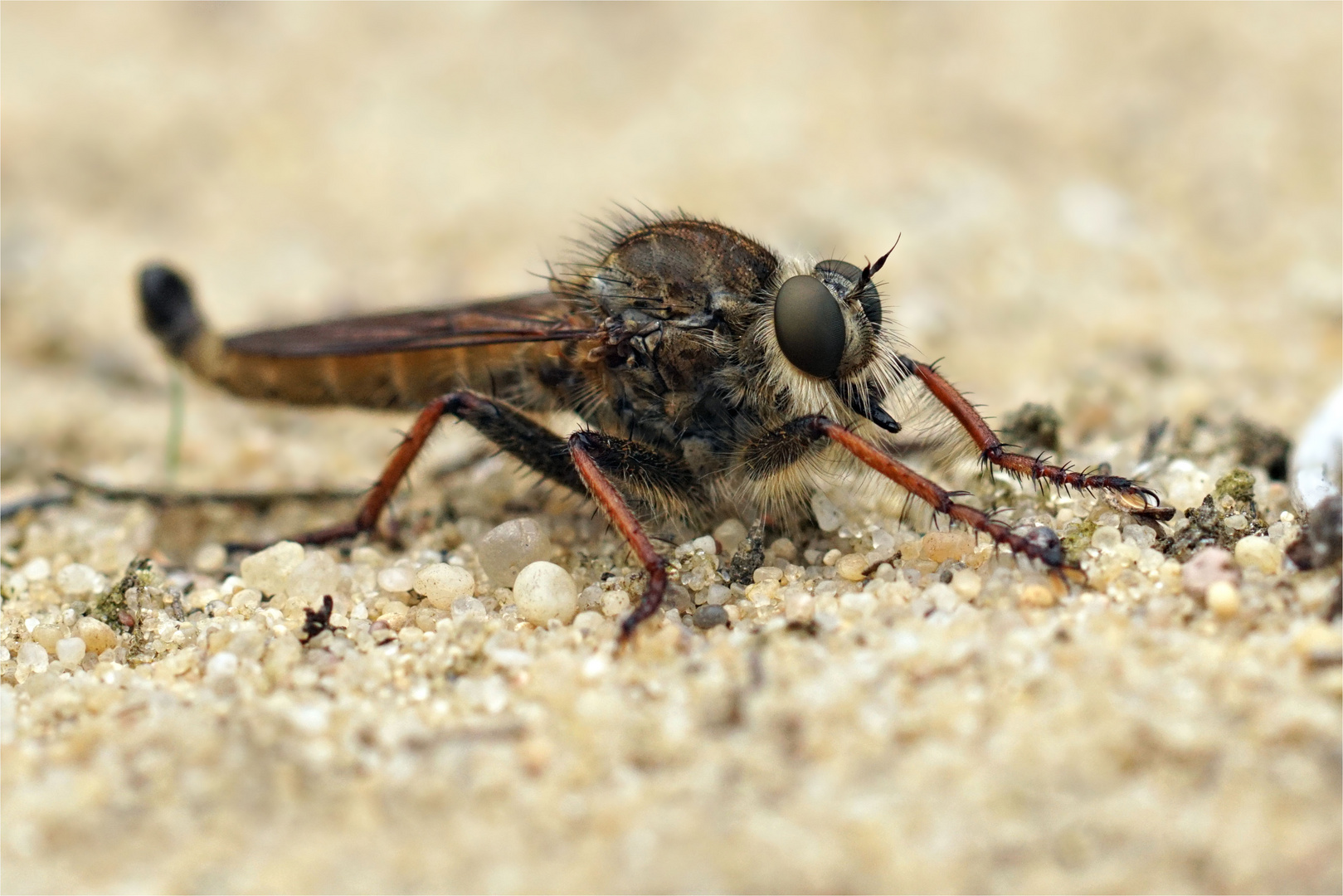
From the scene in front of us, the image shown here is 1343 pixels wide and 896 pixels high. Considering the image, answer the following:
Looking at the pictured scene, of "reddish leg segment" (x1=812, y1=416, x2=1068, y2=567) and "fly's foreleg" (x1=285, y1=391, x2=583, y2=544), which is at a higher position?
"fly's foreleg" (x1=285, y1=391, x2=583, y2=544)

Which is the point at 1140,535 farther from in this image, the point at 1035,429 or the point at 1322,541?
the point at 1035,429

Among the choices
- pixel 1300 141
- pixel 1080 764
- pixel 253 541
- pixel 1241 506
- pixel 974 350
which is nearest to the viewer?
pixel 1080 764

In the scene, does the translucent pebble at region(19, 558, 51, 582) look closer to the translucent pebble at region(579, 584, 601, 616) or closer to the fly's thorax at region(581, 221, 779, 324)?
the translucent pebble at region(579, 584, 601, 616)

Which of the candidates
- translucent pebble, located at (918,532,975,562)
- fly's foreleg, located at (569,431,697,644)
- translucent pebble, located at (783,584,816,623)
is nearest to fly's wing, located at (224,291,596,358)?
fly's foreleg, located at (569,431,697,644)

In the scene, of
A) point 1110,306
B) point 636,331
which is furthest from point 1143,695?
point 1110,306

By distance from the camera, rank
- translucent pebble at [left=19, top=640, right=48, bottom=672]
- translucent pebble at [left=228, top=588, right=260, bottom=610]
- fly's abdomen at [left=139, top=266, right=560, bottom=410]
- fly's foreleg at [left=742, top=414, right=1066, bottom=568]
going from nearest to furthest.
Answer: fly's foreleg at [left=742, top=414, right=1066, bottom=568]
translucent pebble at [left=19, top=640, right=48, bottom=672]
translucent pebble at [left=228, top=588, right=260, bottom=610]
fly's abdomen at [left=139, top=266, right=560, bottom=410]

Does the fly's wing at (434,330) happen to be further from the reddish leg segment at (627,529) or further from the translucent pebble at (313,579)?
the translucent pebble at (313,579)

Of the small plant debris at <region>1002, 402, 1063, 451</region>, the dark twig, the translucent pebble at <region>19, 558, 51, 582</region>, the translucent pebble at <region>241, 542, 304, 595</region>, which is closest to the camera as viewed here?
the translucent pebble at <region>241, 542, 304, 595</region>

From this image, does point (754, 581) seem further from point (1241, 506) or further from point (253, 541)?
point (253, 541)
